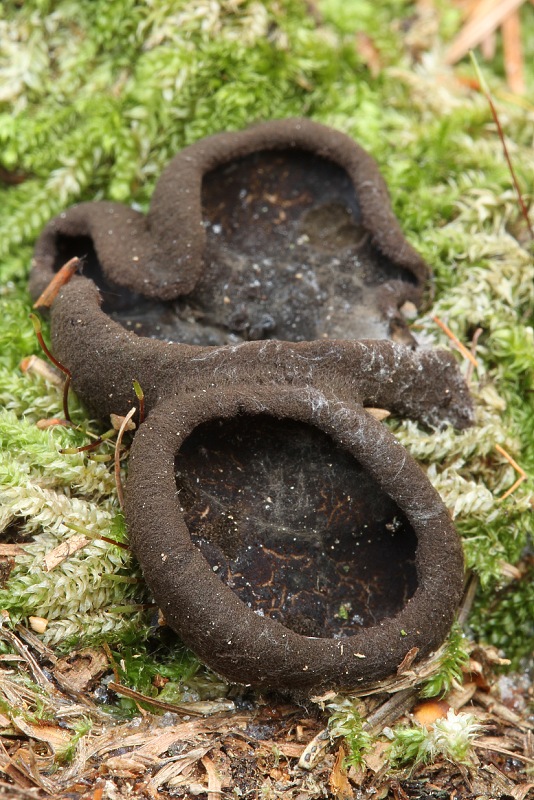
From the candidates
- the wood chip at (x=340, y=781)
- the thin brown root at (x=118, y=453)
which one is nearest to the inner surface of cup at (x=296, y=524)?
the thin brown root at (x=118, y=453)

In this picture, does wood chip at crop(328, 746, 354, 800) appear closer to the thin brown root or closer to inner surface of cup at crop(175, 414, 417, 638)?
inner surface of cup at crop(175, 414, 417, 638)

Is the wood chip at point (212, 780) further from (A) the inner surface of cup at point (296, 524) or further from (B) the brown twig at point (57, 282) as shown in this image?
(B) the brown twig at point (57, 282)

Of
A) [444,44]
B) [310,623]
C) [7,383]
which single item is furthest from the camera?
[444,44]

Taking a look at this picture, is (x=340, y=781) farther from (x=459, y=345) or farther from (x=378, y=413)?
(x=459, y=345)

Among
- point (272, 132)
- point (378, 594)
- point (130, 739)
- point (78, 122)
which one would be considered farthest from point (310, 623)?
point (78, 122)

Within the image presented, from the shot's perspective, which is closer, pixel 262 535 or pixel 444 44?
pixel 262 535

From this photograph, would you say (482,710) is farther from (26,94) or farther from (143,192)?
(26,94)

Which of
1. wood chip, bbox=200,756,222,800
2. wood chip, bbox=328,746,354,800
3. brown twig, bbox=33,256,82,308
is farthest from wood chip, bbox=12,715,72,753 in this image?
brown twig, bbox=33,256,82,308

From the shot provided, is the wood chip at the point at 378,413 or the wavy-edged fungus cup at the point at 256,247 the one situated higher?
the wavy-edged fungus cup at the point at 256,247

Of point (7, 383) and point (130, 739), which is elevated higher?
point (7, 383)
